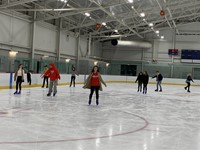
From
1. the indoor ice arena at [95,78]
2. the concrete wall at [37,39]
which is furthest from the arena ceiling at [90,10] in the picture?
the concrete wall at [37,39]

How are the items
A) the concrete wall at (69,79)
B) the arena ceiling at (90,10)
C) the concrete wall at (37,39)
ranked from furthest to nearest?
the arena ceiling at (90,10), the concrete wall at (37,39), the concrete wall at (69,79)

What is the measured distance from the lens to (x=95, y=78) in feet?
32.3

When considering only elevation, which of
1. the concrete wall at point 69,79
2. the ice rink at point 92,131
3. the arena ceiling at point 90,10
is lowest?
the ice rink at point 92,131

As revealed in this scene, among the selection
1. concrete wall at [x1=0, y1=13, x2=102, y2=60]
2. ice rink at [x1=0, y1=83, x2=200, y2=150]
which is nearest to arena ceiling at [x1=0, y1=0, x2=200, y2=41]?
concrete wall at [x1=0, y1=13, x2=102, y2=60]

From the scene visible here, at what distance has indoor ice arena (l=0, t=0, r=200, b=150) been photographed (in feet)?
17.7

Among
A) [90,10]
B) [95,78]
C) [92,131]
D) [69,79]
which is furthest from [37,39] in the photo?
[92,131]

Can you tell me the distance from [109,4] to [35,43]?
20.9ft

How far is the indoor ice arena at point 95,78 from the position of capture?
5383mm

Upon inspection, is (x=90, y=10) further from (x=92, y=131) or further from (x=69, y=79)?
(x=92, y=131)

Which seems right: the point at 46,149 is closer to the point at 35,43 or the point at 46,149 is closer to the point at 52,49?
the point at 35,43

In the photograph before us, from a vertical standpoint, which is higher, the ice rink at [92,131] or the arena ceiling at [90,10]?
the arena ceiling at [90,10]

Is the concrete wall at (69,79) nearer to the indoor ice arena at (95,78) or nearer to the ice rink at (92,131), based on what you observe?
the indoor ice arena at (95,78)

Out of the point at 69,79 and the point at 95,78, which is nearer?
the point at 95,78

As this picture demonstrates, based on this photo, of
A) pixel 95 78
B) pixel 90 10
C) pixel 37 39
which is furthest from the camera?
pixel 37 39
